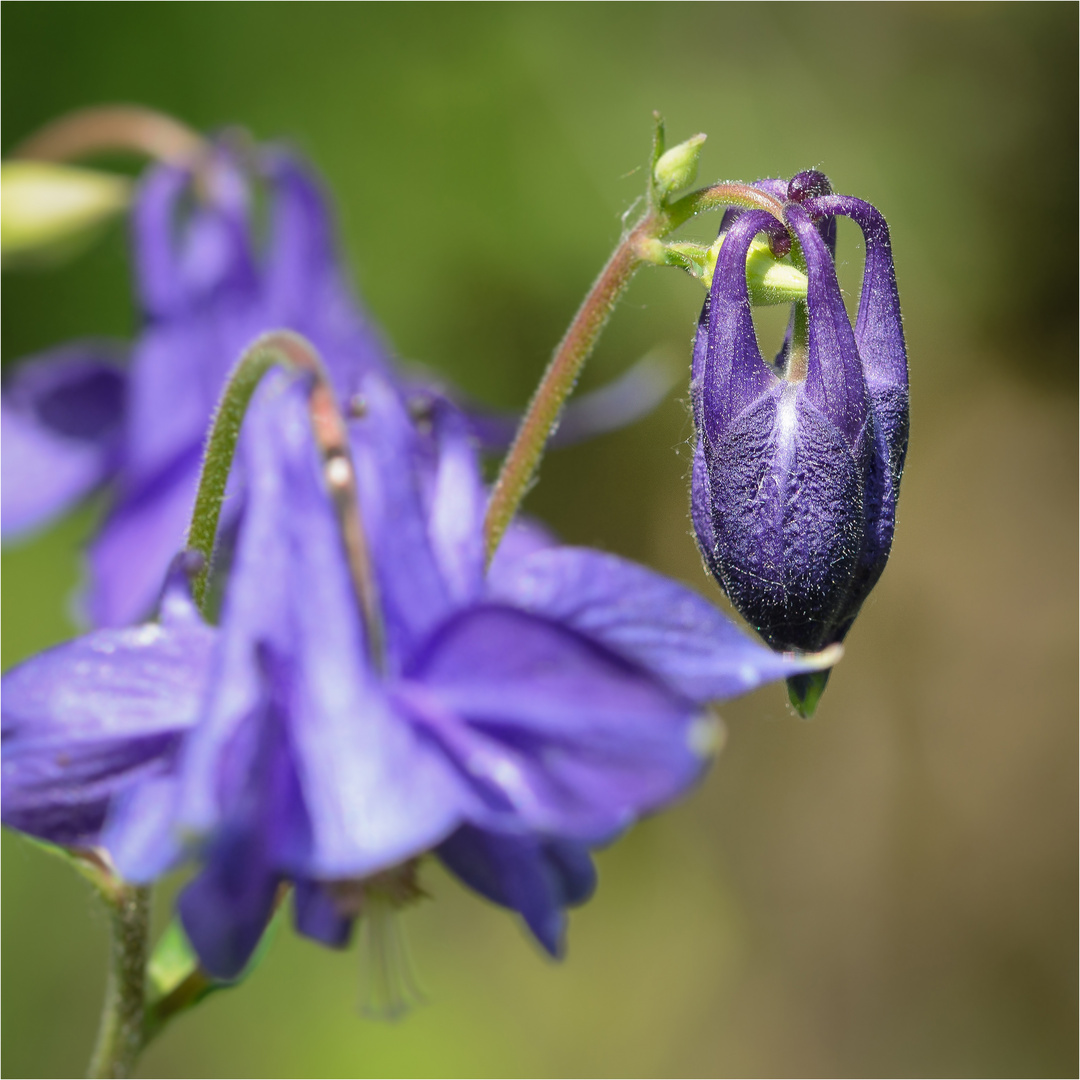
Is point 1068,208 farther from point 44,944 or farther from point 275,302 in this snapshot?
point 44,944

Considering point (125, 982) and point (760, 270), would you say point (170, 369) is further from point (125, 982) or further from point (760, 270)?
point (760, 270)

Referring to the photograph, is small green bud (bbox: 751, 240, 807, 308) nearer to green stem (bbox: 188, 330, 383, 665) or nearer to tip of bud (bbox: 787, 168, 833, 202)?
tip of bud (bbox: 787, 168, 833, 202)

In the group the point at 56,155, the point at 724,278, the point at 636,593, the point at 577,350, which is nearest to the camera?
the point at 636,593

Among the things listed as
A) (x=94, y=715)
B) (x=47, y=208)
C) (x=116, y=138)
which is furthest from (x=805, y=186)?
(x=116, y=138)

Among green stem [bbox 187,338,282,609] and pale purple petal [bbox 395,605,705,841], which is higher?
green stem [bbox 187,338,282,609]

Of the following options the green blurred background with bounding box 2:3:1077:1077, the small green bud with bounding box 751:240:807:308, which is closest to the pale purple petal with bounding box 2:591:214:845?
the small green bud with bounding box 751:240:807:308

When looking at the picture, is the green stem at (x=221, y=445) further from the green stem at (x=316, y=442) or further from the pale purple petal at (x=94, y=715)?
the pale purple petal at (x=94, y=715)

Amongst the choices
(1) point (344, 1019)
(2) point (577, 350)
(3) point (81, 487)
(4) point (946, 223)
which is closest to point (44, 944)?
(1) point (344, 1019)
